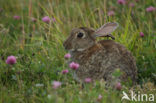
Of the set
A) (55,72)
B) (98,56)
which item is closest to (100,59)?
(98,56)

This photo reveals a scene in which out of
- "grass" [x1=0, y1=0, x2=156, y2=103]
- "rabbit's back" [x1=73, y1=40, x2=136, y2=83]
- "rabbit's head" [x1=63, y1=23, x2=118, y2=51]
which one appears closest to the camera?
"grass" [x1=0, y1=0, x2=156, y2=103]

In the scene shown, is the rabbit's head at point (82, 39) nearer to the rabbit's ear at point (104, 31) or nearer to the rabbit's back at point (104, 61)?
the rabbit's ear at point (104, 31)

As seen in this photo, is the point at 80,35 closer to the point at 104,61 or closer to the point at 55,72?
the point at 104,61

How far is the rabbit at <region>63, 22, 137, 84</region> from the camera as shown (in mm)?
5215

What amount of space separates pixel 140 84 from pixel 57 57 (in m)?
1.61

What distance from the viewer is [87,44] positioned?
552 cm

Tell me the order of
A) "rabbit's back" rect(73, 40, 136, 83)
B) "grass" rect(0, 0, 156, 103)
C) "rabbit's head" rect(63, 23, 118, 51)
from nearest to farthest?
"grass" rect(0, 0, 156, 103) → "rabbit's back" rect(73, 40, 136, 83) → "rabbit's head" rect(63, 23, 118, 51)

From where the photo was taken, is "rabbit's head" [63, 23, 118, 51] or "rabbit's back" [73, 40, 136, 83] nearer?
"rabbit's back" [73, 40, 136, 83]

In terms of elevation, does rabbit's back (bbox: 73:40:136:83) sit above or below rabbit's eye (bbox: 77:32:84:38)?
below

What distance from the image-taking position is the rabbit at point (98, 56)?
521 centimetres

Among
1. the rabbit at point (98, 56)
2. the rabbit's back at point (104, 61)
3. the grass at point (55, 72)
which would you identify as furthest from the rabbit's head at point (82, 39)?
the grass at point (55, 72)

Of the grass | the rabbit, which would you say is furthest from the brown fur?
the grass

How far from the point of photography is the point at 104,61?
17.1 feet

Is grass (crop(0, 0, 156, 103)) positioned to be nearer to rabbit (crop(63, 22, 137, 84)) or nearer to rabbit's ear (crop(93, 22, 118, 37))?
rabbit (crop(63, 22, 137, 84))
